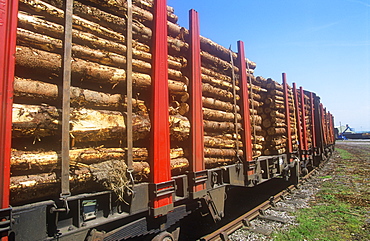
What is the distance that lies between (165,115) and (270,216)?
Answer: 408 centimetres

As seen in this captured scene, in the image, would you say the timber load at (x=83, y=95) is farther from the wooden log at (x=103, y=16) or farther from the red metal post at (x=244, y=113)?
the red metal post at (x=244, y=113)

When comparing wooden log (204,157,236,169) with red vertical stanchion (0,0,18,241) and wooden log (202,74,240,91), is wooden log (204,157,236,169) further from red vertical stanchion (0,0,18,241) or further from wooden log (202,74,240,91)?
red vertical stanchion (0,0,18,241)

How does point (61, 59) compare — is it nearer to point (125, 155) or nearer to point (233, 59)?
point (125, 155)

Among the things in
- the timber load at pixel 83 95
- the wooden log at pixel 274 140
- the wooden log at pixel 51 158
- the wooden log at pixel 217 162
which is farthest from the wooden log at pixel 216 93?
the wooden log at pixel 274 140

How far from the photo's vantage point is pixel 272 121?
6836 mm

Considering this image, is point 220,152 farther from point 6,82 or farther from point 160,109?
point 6,82

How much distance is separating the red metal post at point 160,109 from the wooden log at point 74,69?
166 millimetres

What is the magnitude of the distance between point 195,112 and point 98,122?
5.18 feet

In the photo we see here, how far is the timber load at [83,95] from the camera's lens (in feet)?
6.04

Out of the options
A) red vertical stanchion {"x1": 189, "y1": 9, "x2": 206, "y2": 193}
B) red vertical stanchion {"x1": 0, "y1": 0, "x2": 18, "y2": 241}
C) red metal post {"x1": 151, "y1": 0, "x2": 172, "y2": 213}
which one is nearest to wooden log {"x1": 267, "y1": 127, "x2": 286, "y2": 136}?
red vertical stanchion {"x1": 189, "y1": 9, "x2": 206, "y2": 193}

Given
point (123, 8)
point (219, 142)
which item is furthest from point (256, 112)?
point (123, 8)

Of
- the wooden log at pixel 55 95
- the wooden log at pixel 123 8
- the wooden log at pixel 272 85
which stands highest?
the wooden log at pixel 272 85

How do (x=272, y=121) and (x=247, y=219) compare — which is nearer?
(x=247, y=219)

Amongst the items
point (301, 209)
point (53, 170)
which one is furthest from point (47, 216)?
point (301, 209)
